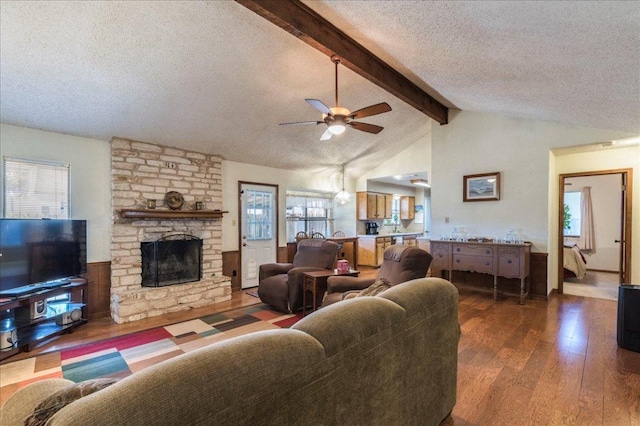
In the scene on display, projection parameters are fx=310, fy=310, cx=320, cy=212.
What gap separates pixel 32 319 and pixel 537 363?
4.79 m

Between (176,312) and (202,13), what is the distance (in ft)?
11.9

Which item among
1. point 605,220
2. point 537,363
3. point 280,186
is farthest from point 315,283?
point 605,220

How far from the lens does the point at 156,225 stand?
447cm

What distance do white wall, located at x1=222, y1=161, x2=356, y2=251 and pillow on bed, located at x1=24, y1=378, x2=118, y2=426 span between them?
467 centimetres

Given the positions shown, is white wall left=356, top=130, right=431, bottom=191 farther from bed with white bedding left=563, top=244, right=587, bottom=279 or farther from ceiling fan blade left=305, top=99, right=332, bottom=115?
ceiling fan blade left=305, top=99, right=332, bottom=115

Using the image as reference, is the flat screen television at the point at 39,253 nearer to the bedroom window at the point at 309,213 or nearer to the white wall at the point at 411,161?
the bedroom window at the point at 309,213

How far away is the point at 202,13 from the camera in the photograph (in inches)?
103

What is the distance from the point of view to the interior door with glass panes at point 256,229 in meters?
5.73

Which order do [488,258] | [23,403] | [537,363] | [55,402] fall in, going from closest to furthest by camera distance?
[55,402], [23,403], [537,363], [488,258]

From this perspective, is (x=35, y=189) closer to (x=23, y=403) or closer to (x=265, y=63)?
(x=265, y=63)

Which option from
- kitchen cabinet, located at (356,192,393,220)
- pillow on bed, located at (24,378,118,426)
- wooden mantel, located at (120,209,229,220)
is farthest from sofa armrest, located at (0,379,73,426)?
kitchen cabinet, located at (356,192,393,220)

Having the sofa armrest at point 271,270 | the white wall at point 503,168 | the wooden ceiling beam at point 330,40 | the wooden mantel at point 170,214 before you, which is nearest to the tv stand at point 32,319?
the wooden mantel at point 170,214

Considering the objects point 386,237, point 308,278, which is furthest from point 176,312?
point 386,237

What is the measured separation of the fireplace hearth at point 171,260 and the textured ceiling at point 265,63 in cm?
147
